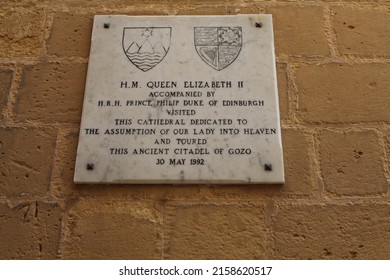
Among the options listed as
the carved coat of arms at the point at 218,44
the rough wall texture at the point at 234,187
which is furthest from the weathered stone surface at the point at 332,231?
the carved coat of arms at the point at 218,44

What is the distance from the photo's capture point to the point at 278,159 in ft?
5.99

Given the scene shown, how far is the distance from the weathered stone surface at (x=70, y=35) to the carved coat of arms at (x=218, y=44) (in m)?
0.59

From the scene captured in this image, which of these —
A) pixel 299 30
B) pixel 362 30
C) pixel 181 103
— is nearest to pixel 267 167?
pixel 181 103

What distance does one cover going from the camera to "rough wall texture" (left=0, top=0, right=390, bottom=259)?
5.69ft

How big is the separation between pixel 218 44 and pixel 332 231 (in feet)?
3.39

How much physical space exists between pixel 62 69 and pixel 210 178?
0.97 metres

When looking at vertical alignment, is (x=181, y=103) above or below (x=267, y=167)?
above

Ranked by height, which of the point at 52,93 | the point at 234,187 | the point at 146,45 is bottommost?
the point at 234,187

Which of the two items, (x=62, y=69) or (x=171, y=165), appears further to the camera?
(x=62, y=69)

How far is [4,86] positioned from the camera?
2.09 m

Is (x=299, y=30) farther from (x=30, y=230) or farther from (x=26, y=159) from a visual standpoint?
(x=30, y=230)
